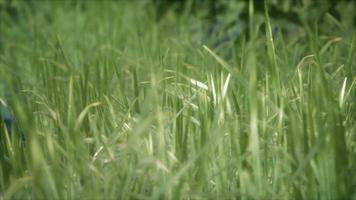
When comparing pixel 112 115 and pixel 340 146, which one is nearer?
pixel 340 146

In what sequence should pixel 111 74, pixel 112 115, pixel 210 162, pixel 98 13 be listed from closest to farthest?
pixel 210 162
pixel 112 115
pixel 111 74
pixel 98 13

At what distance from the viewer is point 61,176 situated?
1.26m

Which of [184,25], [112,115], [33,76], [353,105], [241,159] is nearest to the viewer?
[241,159]

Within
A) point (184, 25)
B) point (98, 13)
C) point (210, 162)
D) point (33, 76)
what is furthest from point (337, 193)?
point (98, 13)

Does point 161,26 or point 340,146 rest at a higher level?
point 340,146

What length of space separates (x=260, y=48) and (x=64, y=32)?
117 cm

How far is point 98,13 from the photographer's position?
385cm

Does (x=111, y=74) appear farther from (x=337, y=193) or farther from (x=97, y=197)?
(x=337, y=193)

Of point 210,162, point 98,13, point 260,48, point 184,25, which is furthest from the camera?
point 98,13

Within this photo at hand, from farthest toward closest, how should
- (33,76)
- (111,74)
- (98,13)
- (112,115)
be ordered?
(98,13) < (33,76) < (111,74) < (112,115)

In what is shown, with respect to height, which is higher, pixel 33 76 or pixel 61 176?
pixel 61 176

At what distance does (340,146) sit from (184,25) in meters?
2.15

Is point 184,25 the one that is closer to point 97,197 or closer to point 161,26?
point 161,26

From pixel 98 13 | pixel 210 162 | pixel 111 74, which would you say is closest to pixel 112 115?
pixel 210 162
